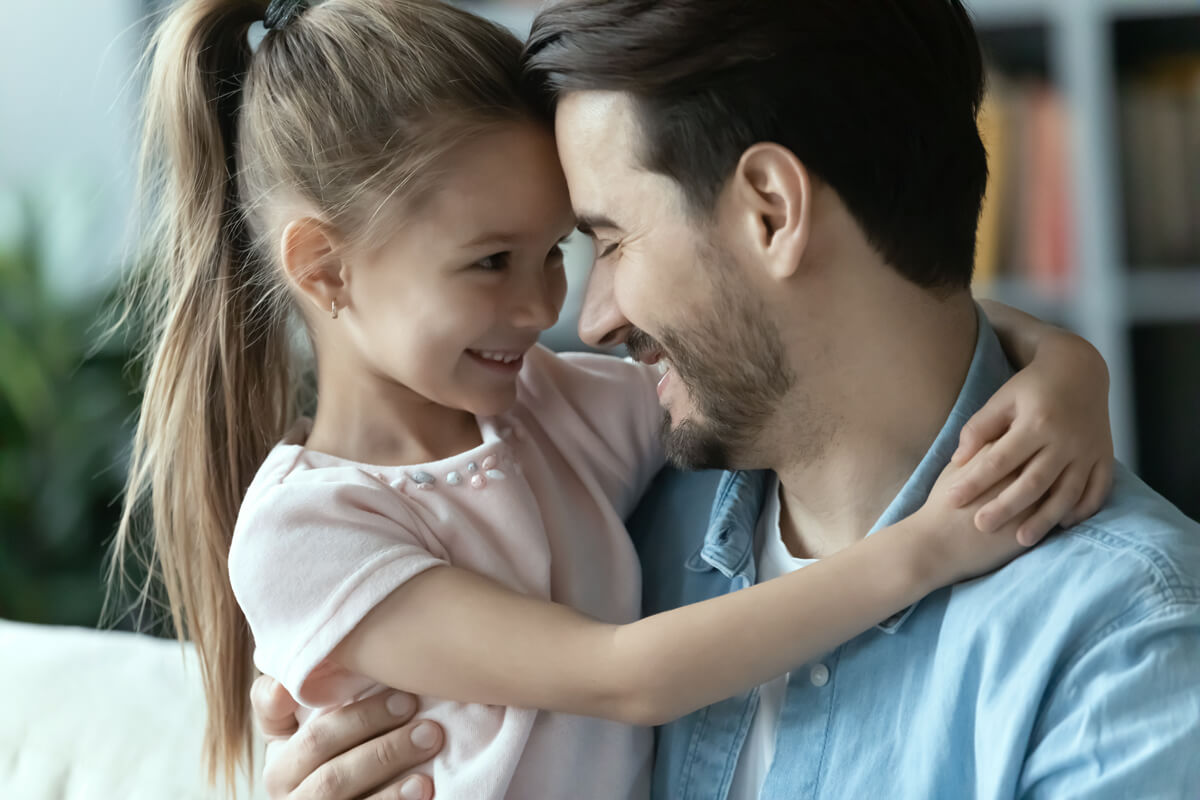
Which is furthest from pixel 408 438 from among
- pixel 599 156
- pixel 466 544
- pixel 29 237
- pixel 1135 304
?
pixel 1135 304

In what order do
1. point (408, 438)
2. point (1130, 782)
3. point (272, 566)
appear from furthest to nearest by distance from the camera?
point (408, 438) → point (272, 566) → point (1130, 782)

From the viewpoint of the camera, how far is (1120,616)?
93 centimetres

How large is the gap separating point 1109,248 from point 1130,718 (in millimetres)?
2118

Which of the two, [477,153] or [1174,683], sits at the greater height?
[477,153]

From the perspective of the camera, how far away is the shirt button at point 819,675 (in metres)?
1.10

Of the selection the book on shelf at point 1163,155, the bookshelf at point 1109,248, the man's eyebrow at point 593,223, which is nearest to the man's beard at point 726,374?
the man's eyebrow at point 593,223

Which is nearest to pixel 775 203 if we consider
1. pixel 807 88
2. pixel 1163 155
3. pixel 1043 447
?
pixel 807 88

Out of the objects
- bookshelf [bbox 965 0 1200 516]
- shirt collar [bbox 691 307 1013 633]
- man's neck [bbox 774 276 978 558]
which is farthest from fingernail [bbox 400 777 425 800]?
bookshelf [bbox 965 0 1200 516]

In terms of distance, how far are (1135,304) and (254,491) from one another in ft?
7.76

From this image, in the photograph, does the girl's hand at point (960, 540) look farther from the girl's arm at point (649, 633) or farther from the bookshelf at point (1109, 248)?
the bookshelf at point (1109, 248)

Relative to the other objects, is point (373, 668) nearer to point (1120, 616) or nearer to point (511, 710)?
point (511, 710)

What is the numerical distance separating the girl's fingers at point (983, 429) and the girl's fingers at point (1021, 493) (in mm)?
50

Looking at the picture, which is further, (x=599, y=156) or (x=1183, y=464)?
(x=1183, y=464)

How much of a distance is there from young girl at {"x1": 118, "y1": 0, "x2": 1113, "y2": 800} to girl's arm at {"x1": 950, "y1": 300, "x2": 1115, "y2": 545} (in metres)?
0.04
